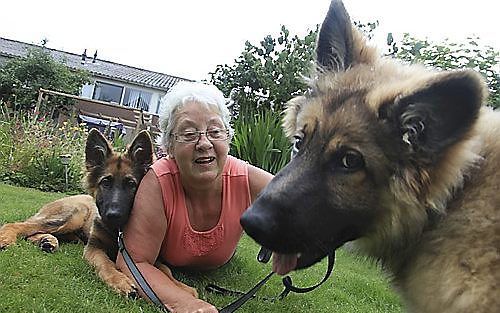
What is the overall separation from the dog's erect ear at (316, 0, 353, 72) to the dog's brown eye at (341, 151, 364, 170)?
23.0 inches

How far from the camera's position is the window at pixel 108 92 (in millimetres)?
41750

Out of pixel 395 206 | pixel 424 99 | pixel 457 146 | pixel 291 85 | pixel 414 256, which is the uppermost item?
pixel 291 85

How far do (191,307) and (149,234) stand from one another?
2.47ft

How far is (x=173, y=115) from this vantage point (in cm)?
438

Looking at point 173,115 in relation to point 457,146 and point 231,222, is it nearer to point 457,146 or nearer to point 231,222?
point 231,222

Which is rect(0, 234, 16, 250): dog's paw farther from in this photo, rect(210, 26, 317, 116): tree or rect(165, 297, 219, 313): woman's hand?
rect(210, 26, 317, 116): tree

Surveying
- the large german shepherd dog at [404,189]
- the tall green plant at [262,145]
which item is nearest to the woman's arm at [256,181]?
the large german shepherd dog at [404,189]

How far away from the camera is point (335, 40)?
2672 mm

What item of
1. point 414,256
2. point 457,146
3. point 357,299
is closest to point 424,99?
point 457,146

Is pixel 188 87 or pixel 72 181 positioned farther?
pixel 72 181

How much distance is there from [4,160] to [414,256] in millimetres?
11805

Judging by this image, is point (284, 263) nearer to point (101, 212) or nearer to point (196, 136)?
point (196, 136)

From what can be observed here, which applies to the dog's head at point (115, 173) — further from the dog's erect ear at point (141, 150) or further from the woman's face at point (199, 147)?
the woman's face at point (199, 147)

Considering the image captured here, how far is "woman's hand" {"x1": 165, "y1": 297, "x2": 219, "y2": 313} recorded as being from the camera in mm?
3814
